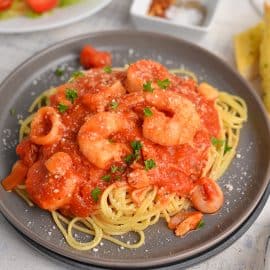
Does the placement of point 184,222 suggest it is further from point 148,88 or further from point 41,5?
point 41,5

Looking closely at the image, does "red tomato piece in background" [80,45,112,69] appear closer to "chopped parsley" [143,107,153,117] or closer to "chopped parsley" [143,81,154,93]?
"chopped parsley" [143,81,154,93]

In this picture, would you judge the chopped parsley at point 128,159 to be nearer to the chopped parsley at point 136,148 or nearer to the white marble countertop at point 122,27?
the chopped parsley at point 136,148

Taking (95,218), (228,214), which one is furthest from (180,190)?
(95,218)

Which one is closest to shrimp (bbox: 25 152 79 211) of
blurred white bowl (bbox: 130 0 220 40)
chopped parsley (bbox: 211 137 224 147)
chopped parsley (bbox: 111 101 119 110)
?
chopped parsley (bbox: 111 101 119 110)

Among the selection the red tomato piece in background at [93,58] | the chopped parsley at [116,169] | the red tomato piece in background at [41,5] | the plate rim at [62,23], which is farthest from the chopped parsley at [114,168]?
the red tomato piece in background at [41,5]

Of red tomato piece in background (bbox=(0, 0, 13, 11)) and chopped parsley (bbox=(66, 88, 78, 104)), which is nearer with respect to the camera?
chopped parsley (bbox=(66, 88, 78, 104))

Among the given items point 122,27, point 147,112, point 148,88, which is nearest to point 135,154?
point 147,112

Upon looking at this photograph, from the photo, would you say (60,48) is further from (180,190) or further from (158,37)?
(180,190)
